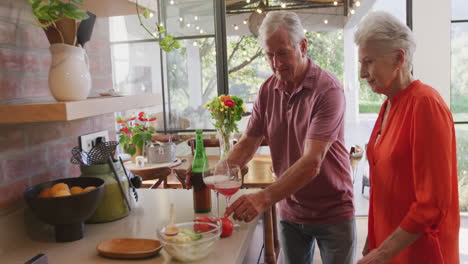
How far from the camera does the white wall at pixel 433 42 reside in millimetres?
4355

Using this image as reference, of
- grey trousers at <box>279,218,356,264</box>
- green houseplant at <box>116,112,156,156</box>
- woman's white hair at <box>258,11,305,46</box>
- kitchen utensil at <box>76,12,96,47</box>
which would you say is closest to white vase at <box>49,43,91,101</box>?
kitchen utensil at <box>76,12,96,47</box>

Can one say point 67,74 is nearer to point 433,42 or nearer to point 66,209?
point 66,209

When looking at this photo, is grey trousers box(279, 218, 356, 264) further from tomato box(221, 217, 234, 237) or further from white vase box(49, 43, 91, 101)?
white vase box(49, 43, 91, 101)

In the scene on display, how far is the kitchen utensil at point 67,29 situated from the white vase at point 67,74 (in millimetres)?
37

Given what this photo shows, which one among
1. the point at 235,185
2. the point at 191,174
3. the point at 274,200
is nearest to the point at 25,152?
the point at 191,174

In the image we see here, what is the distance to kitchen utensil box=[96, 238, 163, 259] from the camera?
4.09 feet

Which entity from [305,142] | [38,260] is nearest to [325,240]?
[305,142]

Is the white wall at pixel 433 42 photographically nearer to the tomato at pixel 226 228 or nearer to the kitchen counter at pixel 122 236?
the kitchen counter at pixel 122 236

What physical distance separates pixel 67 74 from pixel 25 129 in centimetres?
30

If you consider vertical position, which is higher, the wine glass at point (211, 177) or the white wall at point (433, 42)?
the white wall at point (433, 42)

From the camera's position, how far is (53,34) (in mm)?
1399

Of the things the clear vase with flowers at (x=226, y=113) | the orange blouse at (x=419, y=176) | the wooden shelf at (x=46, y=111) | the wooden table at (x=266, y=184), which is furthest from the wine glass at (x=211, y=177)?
the clear vase with flowers at (x=226, y=113)

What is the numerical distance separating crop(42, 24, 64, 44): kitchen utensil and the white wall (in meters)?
3.83

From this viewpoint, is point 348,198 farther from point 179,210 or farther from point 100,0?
point 100,0
